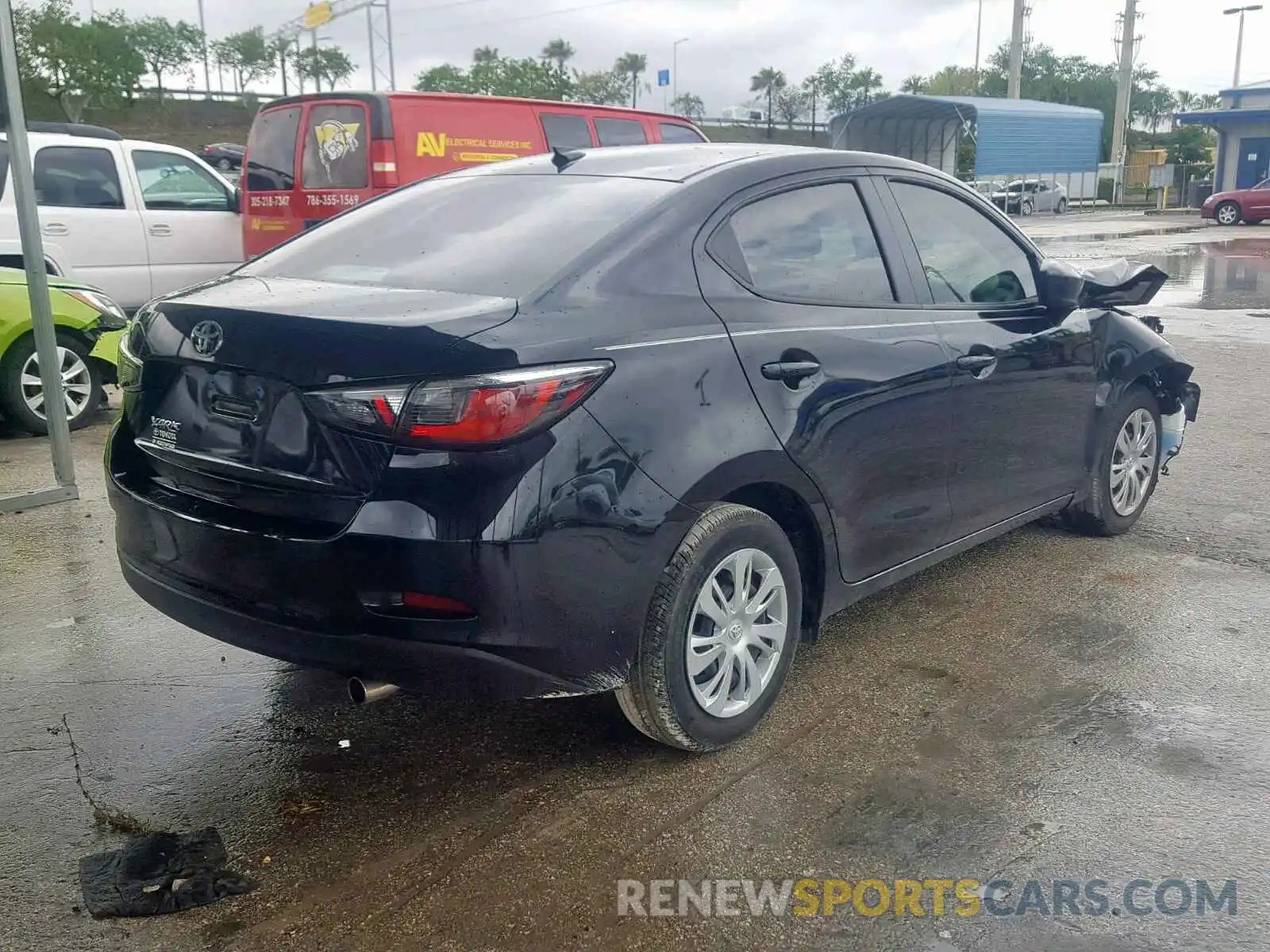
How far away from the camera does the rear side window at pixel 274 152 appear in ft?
35.2

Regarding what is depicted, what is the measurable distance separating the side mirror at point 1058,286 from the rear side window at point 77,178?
28.1ft

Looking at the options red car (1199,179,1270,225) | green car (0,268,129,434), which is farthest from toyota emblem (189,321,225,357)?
red car (1199,179,1270,225)

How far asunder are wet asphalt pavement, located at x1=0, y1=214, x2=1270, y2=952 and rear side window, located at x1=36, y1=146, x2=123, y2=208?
20.8ft

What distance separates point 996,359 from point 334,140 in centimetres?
767

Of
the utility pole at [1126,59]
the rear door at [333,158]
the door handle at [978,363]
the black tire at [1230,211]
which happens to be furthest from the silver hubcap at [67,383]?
the utility pole at [1126,59]

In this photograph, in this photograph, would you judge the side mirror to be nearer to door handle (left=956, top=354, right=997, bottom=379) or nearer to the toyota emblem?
door handle (left=956, top=354, right=997, bottom=379)

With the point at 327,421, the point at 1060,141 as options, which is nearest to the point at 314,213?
the point at 327,421

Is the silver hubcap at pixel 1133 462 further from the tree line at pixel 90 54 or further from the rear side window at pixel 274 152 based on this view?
the tree line at pixel 90 54

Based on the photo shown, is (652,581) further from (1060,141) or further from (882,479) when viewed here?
(1060,141)

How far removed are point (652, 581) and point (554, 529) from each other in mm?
355

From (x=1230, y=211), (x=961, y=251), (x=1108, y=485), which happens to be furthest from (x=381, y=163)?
(x=1230, y=211)

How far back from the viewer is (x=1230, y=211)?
3441 centimetres

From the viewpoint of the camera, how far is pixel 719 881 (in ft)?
9.37

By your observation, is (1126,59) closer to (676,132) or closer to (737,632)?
(676,132)
